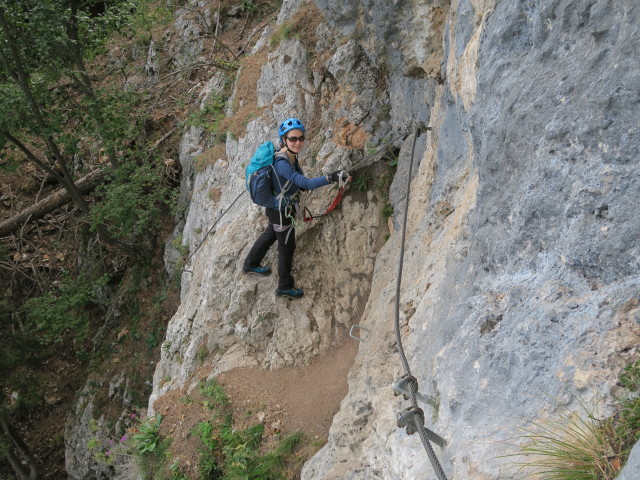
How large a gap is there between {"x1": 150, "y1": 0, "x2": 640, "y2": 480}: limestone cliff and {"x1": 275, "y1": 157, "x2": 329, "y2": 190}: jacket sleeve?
3.72 feet

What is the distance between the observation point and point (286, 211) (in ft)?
20.7

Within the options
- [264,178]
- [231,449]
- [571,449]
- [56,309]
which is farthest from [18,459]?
[571,449]

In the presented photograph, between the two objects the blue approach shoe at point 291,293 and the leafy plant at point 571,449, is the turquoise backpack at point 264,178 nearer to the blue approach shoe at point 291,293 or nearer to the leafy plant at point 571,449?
the blue approach shoe at point 291,293

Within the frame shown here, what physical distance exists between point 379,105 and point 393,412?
16.0ft

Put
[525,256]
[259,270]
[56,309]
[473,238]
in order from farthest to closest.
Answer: [56,309]
[259,270]
[473,238]
[525,256]

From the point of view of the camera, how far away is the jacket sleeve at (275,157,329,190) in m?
5.73

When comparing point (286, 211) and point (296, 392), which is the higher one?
point (286, 211)

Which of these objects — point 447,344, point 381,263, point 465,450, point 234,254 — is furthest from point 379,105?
point 465,450

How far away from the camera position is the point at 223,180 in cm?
952

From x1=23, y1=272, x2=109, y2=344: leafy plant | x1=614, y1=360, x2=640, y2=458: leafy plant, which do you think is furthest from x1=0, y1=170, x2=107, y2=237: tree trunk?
x1=614, y1=360, x2=640, y2=458: leafy plant

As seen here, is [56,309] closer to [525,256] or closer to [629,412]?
[525,256]

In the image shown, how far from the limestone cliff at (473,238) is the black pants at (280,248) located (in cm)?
31

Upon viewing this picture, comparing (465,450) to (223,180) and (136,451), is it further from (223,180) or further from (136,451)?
(223,180)

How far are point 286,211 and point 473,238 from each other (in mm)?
3070
